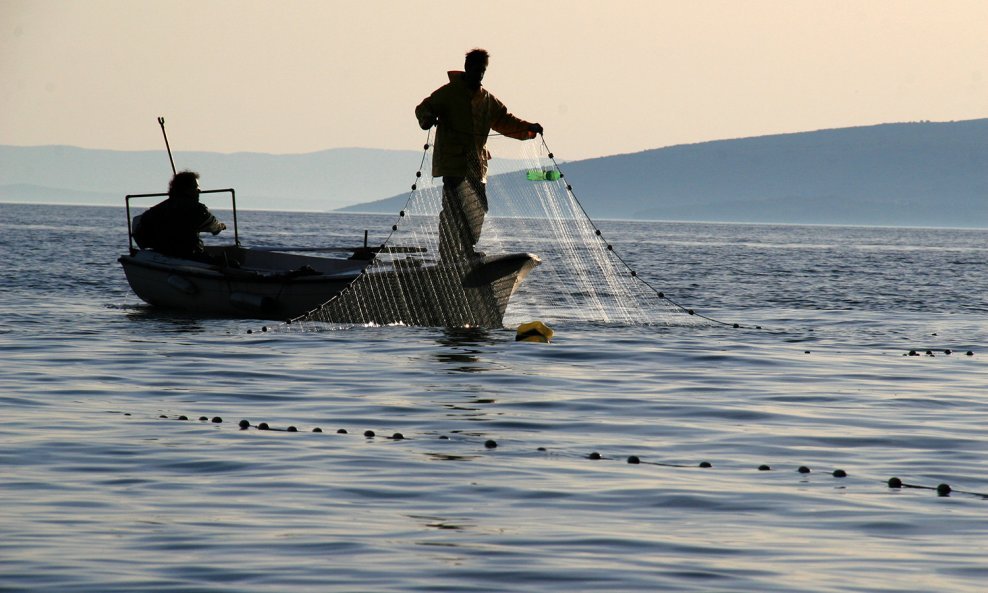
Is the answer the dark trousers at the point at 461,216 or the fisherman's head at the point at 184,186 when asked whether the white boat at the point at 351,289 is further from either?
the fisherman's head at the point at 184,186

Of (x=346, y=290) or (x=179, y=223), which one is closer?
(x=346, y=290)

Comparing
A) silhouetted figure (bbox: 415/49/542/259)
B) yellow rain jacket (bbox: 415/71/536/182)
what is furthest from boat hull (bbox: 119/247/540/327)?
yellow rain jacket (bbox: 415/71/536/182)

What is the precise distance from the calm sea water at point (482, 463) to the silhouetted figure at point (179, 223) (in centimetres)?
302

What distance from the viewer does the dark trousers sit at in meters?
18.6

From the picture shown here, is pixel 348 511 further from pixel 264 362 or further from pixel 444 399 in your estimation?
pixel 264 362

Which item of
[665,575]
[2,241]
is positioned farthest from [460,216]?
[2,241]

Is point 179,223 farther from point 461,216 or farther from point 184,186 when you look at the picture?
point 461,216

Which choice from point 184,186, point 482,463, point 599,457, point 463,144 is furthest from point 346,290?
point 482,463

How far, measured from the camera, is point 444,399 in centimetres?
1327

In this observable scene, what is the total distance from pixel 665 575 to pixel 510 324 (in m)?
14.9

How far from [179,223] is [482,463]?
14056 mm

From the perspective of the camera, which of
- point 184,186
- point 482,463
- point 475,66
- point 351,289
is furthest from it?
point 184,186

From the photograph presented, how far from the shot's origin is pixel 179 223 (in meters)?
23.1

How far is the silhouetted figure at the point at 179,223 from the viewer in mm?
22552
